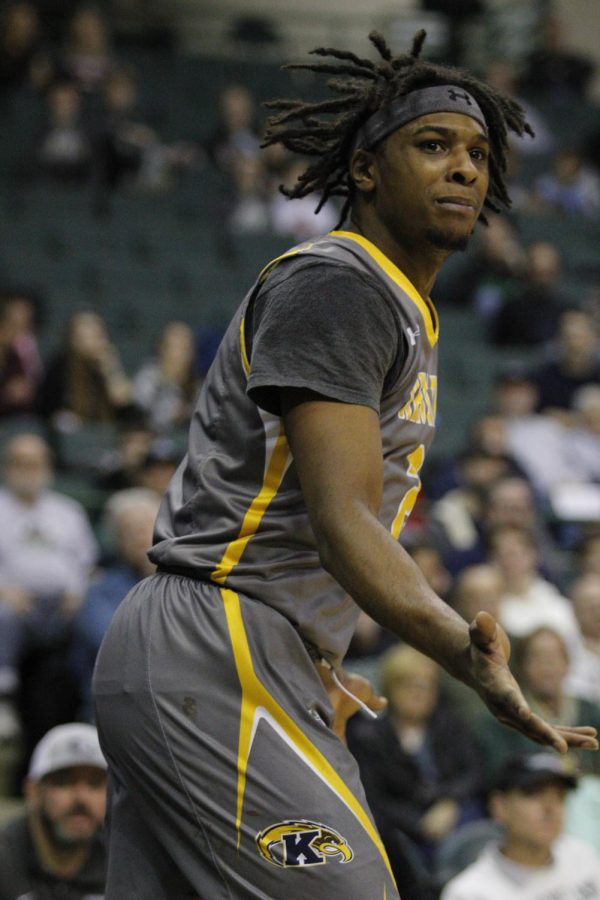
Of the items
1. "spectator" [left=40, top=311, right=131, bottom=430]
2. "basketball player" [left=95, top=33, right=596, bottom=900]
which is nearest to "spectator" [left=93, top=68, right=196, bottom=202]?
"spectator" [left=40, top=311, right=131, bottom=430]

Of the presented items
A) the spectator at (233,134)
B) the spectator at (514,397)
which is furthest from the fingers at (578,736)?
the spectator at (233,134)

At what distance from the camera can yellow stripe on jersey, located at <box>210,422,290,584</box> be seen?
2760 mm

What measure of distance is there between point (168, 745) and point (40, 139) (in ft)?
32.2

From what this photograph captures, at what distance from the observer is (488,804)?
6121 millimetres

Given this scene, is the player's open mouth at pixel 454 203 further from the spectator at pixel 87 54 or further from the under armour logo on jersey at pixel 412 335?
the spectator at pixel 87 54

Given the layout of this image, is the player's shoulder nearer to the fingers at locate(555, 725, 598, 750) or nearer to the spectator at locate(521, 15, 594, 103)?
the fingers at locate(555, 725, 598, 750)

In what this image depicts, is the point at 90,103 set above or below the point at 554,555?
above

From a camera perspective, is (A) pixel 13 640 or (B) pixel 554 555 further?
(B) pixel 554 555

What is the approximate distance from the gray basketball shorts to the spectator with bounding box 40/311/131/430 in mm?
6389

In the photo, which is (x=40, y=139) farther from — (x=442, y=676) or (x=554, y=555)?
(x=442, y=676)

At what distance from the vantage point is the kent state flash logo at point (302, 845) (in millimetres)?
2600

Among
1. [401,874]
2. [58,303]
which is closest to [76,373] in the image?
[58,303]

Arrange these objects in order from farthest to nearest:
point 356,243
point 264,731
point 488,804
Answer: point 488,804, point 356,243, point 264,731

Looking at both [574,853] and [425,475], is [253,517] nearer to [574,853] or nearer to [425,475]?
[574,853]
